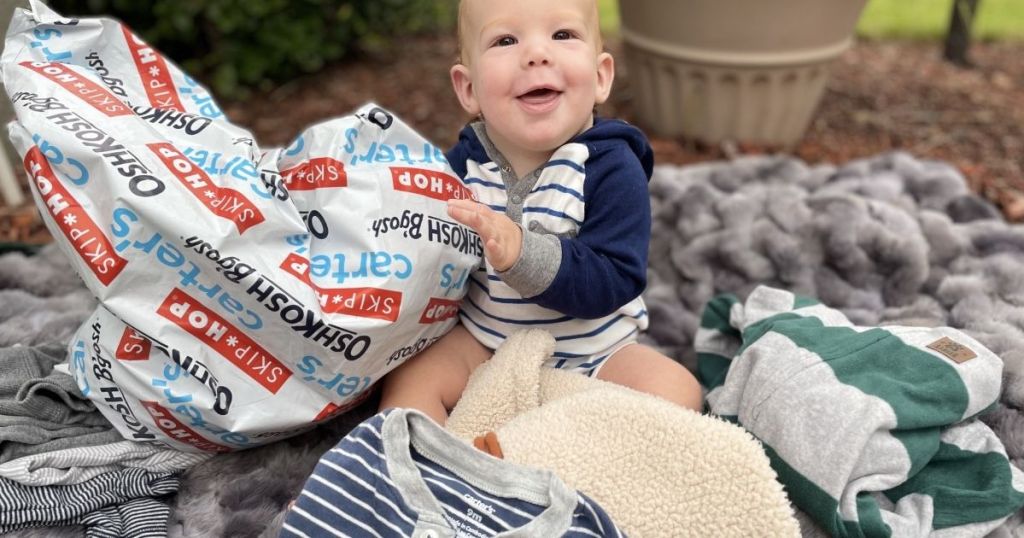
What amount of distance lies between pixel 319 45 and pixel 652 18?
1388mm

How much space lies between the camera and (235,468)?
4.04 ft

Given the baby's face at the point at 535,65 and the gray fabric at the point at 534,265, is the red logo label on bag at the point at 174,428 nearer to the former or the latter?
the gray fabric at the point at 534,265

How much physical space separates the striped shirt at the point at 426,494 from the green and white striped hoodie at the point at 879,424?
1.06ft

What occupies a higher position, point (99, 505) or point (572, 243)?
point (572, 243)

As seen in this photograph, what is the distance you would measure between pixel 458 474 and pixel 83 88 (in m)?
0.72

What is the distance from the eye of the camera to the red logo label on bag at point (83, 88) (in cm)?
109

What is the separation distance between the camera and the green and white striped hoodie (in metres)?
1.06

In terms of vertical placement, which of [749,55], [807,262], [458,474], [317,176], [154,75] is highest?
[154,75]

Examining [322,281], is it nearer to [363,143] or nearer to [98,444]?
[363,143]

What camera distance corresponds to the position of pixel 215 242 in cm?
102

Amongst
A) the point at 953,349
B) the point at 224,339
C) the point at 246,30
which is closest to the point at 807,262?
the point at 953,349


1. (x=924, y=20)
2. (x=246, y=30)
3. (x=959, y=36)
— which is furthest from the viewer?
(x=924, y=20)

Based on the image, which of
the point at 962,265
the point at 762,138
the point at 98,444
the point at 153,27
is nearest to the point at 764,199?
the point at 962,265

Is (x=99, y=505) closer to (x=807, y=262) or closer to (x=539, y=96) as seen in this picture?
(x=539, y=96)
